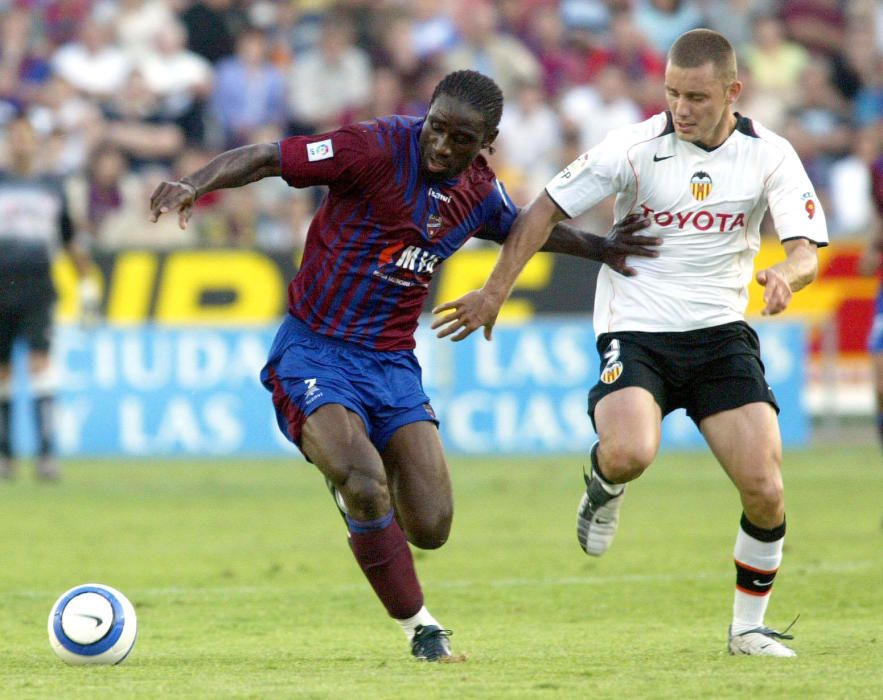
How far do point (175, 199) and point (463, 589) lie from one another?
10.5ft

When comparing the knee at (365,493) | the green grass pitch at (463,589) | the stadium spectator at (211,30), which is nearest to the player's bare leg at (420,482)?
the knee at (365,493)

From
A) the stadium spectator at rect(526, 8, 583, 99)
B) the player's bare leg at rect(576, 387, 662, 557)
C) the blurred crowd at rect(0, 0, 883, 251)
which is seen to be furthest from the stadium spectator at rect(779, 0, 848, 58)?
the player's bare leg at rect(576, 387, 662, 557)

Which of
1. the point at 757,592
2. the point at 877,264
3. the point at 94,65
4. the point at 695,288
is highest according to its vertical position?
the point at 94,65

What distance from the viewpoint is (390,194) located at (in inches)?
255

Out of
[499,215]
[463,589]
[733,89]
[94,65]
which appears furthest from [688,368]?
[94,65]

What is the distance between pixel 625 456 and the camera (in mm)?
6367

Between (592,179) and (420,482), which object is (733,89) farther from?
(420,482)

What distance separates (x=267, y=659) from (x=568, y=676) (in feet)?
3.92

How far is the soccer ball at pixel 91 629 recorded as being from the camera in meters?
5.99

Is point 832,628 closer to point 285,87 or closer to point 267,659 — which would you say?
point 267,659

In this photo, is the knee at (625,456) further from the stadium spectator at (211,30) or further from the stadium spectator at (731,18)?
the stadium spectator at (731,18)

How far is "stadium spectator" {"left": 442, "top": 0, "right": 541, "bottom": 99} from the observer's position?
19.1m

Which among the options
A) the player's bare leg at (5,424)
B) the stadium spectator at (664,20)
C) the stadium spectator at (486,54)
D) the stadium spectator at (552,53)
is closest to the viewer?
the player's bare leg at (5,424)

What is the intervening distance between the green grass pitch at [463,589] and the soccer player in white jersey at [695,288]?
68 centimetres
